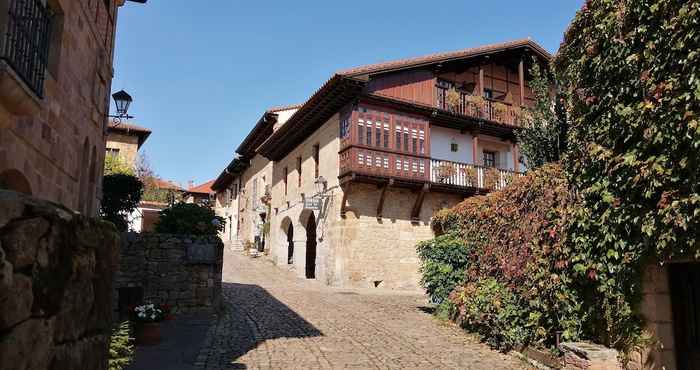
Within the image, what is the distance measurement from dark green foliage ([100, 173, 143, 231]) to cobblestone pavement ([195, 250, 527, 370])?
4.20 metres

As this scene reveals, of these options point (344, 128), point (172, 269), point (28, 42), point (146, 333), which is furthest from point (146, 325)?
point (344, 128)

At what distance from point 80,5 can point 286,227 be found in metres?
16.2

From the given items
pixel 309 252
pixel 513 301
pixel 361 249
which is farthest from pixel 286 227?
pixel 513 301

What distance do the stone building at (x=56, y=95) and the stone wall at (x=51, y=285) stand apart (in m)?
2.74

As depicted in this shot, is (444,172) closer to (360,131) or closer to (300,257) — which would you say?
(360,131)

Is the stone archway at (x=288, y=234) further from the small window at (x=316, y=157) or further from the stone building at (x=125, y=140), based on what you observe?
the stone building at (x=125, y=140)

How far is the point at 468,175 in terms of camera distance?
17.8m

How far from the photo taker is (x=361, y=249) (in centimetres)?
1652

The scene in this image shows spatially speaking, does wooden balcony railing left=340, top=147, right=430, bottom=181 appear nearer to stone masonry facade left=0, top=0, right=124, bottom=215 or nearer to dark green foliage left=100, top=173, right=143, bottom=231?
dark green foliage left=100, top=173, right=143, bottom=231

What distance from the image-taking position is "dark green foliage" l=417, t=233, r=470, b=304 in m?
10.3

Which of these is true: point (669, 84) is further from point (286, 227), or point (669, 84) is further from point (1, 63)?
point (286, 227)

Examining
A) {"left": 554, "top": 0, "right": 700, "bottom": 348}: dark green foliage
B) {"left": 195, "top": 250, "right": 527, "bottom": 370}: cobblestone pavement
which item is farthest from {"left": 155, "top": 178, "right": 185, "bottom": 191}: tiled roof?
{"left": 554, "top": 0, "right": 700, "bottom": 348}: dark green foliage

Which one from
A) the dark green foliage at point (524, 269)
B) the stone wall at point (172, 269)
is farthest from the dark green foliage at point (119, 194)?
the dark green foliage at point (524, 269)

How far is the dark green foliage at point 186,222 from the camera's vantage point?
10633mm
